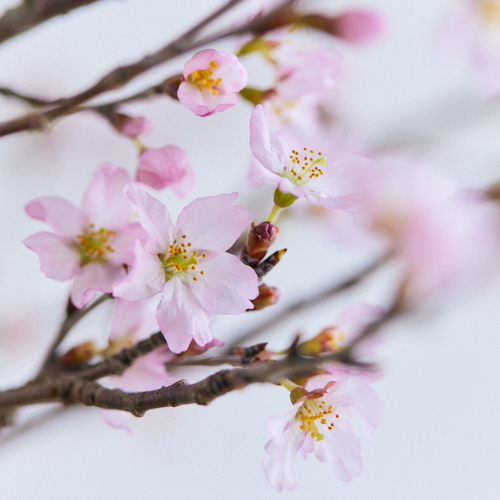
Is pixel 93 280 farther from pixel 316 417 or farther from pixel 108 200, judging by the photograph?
pixel 316 417

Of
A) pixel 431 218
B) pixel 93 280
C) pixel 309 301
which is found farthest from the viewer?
pixel 431 218

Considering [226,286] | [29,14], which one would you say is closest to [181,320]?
[226,286]

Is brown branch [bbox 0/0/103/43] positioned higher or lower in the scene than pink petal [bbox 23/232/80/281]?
higher

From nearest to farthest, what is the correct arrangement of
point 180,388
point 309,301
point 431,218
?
point 180,388
point 309,301
point 431,218

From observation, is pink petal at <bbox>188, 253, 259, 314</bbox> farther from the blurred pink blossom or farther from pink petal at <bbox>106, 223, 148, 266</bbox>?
the blurred pink blossom

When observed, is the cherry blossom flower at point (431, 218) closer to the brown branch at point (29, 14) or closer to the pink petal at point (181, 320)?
the pink petal at point (181, 320)

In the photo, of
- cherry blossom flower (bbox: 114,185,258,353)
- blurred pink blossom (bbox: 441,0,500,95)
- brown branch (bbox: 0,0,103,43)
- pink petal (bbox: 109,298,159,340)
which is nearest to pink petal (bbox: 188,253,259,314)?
cherry blossom flower (bbox: 114,185,258,353)

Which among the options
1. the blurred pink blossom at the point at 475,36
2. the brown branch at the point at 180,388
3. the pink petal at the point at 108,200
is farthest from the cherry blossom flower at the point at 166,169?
the blurred pink blossom at the point at 475,36
